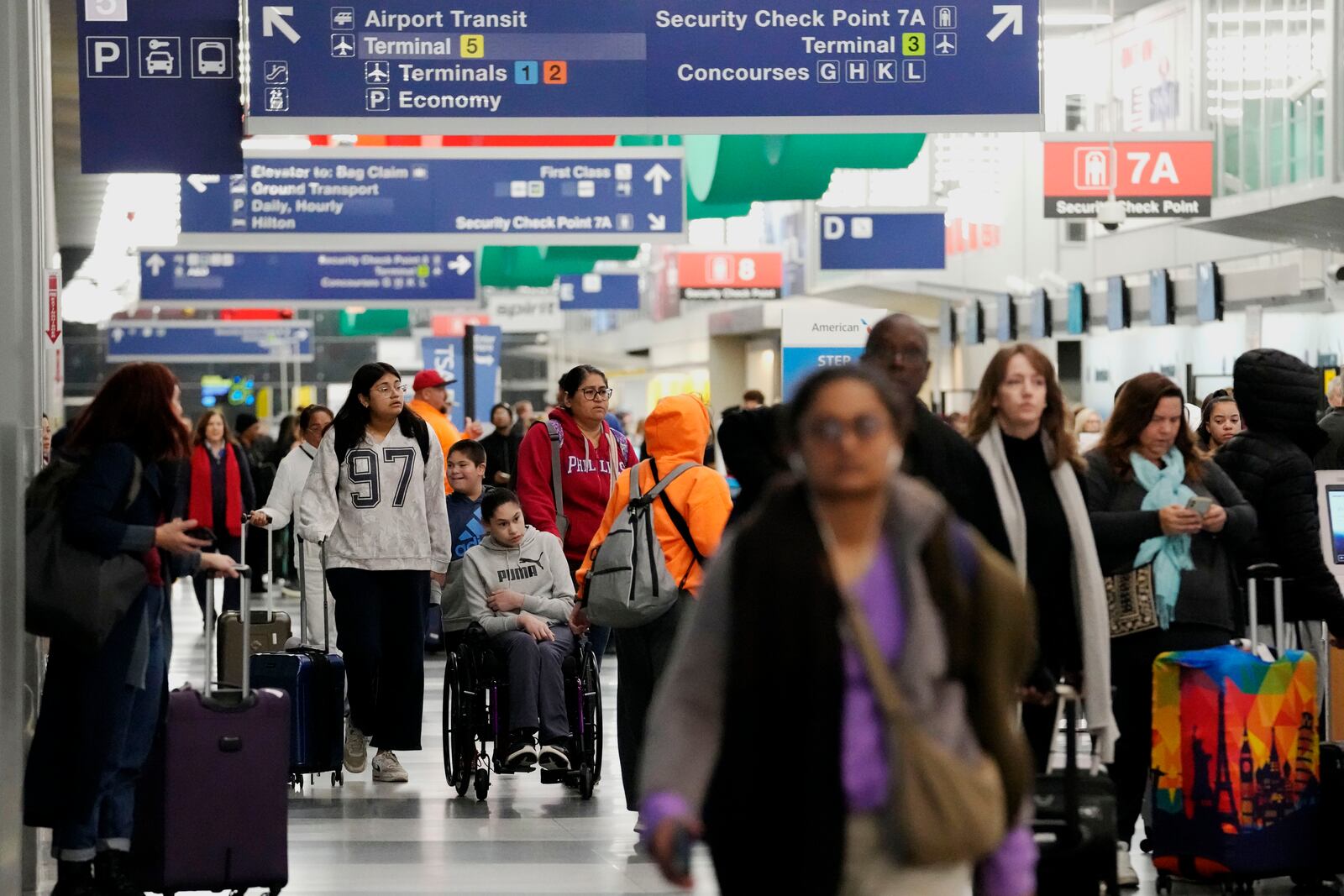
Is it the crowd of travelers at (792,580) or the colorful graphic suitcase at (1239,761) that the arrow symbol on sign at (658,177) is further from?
the colorful graphic suitcase at (1239,761)

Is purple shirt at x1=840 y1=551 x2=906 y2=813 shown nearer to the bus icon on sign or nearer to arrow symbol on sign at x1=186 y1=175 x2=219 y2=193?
arrow symbol on sign at x1=186 y1=175 x2=219 y2=193

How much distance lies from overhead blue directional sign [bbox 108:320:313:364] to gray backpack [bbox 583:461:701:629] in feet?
119

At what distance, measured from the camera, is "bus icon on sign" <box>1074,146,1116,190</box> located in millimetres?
19375

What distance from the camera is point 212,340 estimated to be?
1722 inches

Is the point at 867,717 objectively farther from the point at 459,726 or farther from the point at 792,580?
the point at 459,726

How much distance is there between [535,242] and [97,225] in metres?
9.70

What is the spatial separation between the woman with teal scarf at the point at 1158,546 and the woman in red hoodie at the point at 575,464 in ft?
10.3

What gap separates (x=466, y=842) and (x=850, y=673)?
187 inches

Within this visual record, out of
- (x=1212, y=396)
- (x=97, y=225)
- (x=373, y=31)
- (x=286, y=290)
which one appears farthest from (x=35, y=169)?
(x=97, y=225)

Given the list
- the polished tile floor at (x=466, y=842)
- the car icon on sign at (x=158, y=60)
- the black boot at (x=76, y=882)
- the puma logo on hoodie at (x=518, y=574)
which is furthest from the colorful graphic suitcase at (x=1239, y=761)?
the car icon on sign at (x=158, y=60)

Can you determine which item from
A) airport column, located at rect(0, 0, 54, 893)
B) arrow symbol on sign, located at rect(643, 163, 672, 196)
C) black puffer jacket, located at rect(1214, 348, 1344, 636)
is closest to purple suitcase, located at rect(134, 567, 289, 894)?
airport column, located at rect(0, 0, 54, 893)

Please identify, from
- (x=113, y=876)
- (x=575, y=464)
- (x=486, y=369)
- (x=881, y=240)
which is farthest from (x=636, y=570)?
(x=486, y=369)

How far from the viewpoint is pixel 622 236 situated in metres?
16.4

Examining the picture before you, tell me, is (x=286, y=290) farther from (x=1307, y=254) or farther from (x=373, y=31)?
(x=373, y=31)
